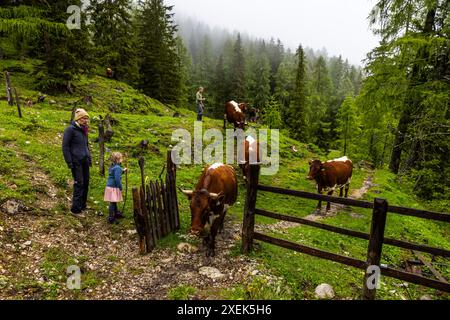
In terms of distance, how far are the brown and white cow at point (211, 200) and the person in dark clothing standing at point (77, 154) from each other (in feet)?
11.2

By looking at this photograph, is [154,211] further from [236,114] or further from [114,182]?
[236,114]

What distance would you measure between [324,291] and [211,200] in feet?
10.5

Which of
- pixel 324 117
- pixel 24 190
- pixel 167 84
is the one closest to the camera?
pixel 24 190

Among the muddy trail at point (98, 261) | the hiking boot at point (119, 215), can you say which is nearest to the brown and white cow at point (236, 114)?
the muddy trail at point (98, 261)

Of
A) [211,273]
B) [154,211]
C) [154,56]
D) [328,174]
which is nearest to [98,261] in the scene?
[154,211]

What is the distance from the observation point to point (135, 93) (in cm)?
3070

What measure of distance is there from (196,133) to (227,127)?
374 centimetres

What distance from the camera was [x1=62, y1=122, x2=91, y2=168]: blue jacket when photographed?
8781 millimetres

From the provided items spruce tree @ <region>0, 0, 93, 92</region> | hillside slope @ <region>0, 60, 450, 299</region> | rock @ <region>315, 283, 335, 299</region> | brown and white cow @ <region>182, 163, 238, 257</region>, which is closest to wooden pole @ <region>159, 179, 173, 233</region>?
hillside slope @ <region>0, 60, 450, 299</region>

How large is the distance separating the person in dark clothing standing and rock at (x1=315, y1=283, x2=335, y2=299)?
6789 mm

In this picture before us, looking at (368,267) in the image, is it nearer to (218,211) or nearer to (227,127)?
(218,211)

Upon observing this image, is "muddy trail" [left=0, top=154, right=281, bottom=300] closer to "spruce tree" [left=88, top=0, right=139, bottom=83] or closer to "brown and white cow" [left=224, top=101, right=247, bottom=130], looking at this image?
"brown and white cow" [left=224, top=101, right=247, bottom=130]

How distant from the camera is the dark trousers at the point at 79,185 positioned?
9.05 metres
